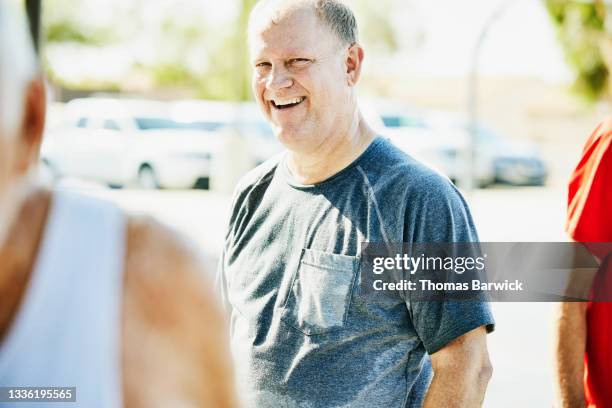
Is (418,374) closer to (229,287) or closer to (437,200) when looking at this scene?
(437,200)

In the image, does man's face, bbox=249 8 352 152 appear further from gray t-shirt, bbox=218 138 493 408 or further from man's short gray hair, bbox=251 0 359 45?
gray t-shirt, bbox=218 138 493 408

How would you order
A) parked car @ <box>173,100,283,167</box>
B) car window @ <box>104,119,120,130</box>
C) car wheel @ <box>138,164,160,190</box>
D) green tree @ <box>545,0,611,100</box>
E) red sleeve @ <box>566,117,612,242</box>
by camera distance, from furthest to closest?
green tree @ <box>545,0,611,100</box> → car window @ <box>104,119,120,130</box> → car wheel @ <box>138,164,160,190</box> → parked car @ <box>173,100,283,167</box> → red sleeve @ <box>566,117,612,242</box>

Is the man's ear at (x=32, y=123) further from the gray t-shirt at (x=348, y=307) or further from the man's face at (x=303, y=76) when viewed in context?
the man's face at (x=303, y=76)

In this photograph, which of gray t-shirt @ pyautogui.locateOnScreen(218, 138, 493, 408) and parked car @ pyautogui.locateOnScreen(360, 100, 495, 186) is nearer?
gray t-shirt @ pyautogui.locateOnScreen(218, 138, 493, 408)

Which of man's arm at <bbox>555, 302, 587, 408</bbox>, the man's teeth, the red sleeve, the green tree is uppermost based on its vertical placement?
the green tree

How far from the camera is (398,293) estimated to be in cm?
190

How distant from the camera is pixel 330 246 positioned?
198 centimetres

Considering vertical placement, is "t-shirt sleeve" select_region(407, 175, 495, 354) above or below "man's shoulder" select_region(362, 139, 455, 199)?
below

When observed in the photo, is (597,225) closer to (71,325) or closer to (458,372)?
(458,372)

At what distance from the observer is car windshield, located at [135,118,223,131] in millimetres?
16234

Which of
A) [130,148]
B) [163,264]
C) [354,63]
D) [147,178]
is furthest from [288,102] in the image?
[147,178]

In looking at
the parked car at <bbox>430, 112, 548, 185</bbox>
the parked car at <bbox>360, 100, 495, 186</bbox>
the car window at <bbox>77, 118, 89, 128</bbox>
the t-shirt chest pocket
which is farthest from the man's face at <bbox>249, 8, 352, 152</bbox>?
the parked car at <bbox>430, 112, 548, 185</bbox>

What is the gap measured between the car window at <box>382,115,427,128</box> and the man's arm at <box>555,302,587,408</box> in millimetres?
15228

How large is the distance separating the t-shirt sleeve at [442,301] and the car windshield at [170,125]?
14.7 meters
